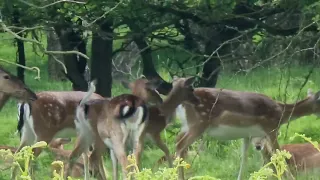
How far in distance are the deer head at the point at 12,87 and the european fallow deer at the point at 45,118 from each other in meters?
0.46

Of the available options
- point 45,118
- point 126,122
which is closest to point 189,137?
point 126,122

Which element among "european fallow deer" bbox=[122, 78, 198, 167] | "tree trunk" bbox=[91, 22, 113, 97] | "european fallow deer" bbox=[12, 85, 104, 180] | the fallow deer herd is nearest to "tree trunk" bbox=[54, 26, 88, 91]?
"tree trunk" bbox=[91, 22, 113, 97]

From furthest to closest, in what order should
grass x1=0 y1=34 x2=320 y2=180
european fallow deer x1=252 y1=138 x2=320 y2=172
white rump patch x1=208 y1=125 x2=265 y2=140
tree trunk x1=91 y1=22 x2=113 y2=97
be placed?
tree trunk x1=91 y1=22 x2=113 y2=97
grass x1=0 y1=34 x2=320 y2=180
white rump patch x1=208 y1=125 x2=265 y2=140
european fallow deer x1=252 y1=138 x2=320 y2=172

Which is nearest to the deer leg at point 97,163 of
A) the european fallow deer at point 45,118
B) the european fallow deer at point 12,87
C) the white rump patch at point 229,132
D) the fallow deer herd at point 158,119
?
the fallow deer herd at point 158,119

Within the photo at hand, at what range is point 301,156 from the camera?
8.53 meters

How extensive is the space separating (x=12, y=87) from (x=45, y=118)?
72 centimetres

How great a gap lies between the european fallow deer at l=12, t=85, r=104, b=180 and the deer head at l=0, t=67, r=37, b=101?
1.49 ft

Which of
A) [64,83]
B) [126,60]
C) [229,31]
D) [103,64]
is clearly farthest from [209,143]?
[126,60]

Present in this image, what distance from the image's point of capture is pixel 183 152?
28.0ft

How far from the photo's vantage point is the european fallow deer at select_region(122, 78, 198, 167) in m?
8.34

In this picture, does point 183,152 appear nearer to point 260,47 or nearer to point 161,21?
point 161,21

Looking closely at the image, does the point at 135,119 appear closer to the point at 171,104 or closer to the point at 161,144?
the point at 171,104

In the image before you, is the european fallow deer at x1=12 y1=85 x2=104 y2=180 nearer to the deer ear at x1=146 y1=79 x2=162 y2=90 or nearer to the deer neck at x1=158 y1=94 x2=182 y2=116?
the deer ear at x1=146 y1=79 x2=162 y2=90

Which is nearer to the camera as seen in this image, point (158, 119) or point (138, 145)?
point (138, 145)
